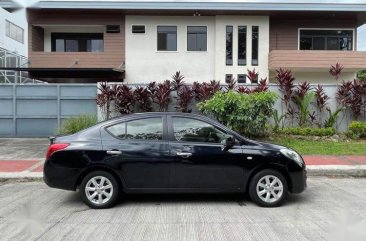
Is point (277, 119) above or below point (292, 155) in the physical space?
above

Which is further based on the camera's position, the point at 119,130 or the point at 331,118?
the point at 331,118

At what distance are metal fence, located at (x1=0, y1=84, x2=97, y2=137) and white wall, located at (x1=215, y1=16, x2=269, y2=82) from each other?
32.0ft

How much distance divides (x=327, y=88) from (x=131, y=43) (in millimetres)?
12135

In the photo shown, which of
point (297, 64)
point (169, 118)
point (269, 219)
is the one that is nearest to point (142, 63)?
point (297, 64)

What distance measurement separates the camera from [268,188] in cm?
709

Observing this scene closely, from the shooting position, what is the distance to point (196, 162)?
702cm

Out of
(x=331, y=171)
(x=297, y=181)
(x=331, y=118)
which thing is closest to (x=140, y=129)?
(x=297, y=181)

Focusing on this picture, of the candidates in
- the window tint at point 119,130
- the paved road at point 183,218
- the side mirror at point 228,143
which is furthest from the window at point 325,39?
the window tint at point 119,130

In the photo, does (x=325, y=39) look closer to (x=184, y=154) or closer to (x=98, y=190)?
(x=184, y=154)

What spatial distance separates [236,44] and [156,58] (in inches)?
180

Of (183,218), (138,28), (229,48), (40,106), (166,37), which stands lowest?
(183,218)

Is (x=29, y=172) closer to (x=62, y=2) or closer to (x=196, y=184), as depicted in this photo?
(x=196, y=184)

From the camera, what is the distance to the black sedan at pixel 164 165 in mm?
6965

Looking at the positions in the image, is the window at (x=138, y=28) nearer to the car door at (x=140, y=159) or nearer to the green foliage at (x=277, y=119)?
the green foliage at (x=277, y=119)
